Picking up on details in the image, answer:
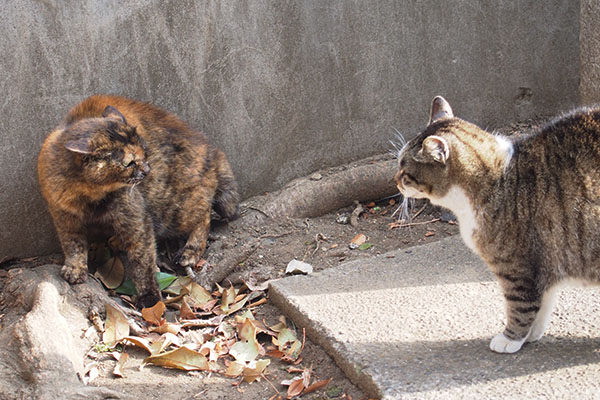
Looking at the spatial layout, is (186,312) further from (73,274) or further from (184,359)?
(73,274)

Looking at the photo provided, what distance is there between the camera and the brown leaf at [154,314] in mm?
4266

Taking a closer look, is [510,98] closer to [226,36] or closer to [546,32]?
[546,32]

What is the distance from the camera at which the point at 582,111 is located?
3.41 meters

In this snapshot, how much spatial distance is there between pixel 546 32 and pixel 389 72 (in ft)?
4.47

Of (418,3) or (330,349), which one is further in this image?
(418,3)

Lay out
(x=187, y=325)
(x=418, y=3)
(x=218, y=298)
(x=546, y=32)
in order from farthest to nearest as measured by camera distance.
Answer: (x=546, y=32), (x=418, y=3), (x=218, y=298), (x=187, y=325)

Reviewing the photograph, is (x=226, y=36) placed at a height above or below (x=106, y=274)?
above

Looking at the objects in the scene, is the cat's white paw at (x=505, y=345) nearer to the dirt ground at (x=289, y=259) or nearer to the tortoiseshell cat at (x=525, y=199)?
the tortoiseshell cat at (x=525, y=199)

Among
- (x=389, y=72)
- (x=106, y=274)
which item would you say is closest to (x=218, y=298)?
(x=106, y=274)

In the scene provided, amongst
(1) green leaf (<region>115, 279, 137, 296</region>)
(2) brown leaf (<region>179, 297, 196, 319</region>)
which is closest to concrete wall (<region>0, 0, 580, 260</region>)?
(1) green leaf (<region>115, 279, 137, 296</region>)

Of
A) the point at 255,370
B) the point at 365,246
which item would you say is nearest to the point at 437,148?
the point at 255,370

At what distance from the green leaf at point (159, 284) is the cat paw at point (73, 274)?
33 cm

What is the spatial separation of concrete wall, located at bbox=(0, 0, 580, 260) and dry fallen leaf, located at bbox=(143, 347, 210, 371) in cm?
138

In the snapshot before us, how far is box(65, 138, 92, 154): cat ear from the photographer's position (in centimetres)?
407
